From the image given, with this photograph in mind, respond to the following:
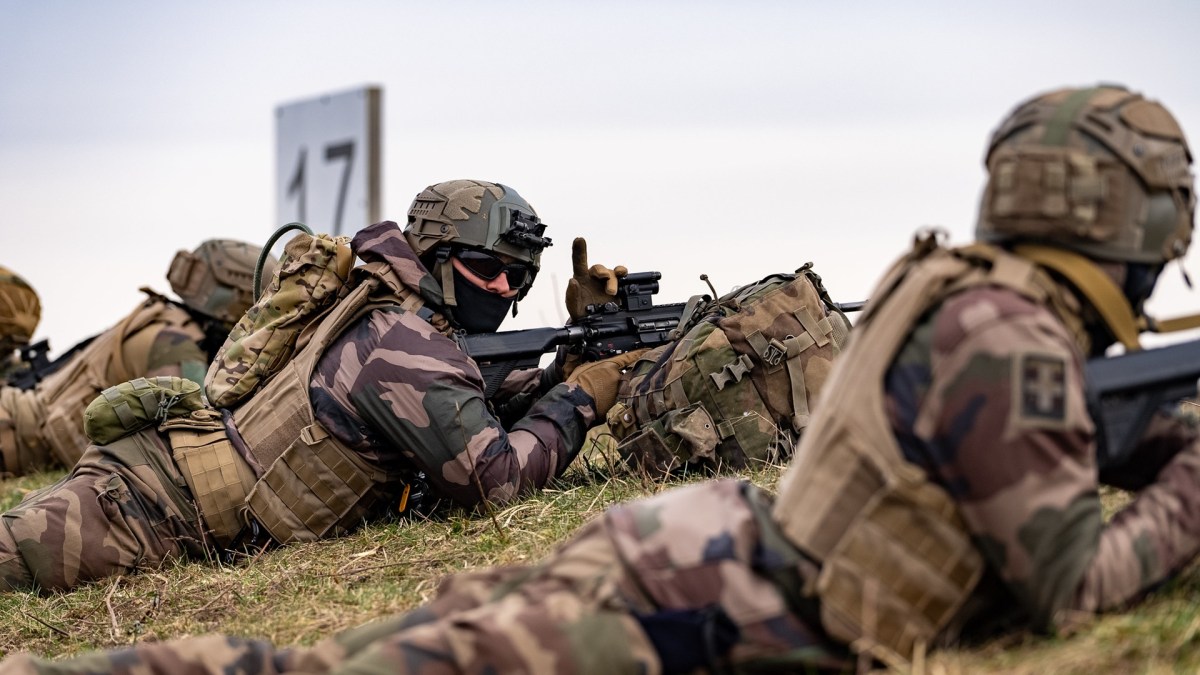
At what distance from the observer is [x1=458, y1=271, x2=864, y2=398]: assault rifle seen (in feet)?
23.2

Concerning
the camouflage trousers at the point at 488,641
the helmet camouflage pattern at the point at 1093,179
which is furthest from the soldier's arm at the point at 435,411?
the helmet camouflage pattern at the point at 1093,179

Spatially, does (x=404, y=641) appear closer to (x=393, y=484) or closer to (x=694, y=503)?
(x=694, y=503)

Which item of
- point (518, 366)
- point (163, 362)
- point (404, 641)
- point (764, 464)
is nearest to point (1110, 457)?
point (404, 641)

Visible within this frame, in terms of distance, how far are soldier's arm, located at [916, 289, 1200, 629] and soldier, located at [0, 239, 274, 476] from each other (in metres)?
8.24

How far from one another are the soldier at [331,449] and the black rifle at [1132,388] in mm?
3070

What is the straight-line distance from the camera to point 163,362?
34.8ft

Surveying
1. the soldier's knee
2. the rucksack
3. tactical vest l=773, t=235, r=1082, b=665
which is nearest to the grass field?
the soldier's knee

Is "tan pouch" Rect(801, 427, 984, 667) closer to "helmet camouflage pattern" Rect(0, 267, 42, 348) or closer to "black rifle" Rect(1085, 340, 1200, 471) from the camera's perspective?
"black rifle" Rect(1085, 340, 1200, 471)

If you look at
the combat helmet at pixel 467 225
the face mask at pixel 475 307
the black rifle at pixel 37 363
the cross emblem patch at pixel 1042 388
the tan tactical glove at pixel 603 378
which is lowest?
the black rifle at pixel 37 363

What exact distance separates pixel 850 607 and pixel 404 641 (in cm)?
102

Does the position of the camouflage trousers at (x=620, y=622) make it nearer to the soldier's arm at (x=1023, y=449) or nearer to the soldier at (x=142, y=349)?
the soldier's arm at (x=1023, y=449)

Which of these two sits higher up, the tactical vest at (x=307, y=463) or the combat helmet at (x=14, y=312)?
the tactical vest at (x=307, y=463)

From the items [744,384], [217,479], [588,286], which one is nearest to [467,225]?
[588,286]

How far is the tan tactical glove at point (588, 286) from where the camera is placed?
23.3ft
